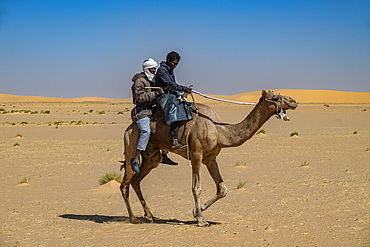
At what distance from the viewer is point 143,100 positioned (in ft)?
25.3

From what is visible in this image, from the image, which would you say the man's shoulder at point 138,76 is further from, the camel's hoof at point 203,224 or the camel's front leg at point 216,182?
the camel's hoof at point 203,224

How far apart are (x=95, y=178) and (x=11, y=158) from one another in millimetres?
6556

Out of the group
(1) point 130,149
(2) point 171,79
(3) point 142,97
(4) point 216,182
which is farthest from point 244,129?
(1) point 130,149

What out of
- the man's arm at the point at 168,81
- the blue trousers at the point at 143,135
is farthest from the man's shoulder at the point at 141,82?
the blue trousers at the point at 143,135

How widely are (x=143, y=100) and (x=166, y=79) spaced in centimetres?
64

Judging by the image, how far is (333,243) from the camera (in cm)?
672

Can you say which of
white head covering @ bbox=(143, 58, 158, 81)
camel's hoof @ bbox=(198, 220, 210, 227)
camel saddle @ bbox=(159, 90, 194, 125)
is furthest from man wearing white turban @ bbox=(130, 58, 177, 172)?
camel's hoof @ bbox=(198, 220, 210, 227)

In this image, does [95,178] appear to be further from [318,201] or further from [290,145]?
[290,145]

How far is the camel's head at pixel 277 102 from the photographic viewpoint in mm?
7051

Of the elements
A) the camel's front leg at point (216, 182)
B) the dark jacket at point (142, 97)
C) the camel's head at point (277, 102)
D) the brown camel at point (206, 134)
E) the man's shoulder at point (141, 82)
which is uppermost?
the man's shoulder at point (141, 82)

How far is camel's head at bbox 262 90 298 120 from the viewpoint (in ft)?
23.1

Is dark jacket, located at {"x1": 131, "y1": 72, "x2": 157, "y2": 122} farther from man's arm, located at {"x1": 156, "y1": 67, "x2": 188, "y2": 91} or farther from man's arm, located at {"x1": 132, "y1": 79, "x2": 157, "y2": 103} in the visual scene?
man's arm, located at {"x1": 156, "y1": 67, "x2": 188, "y2": 91}

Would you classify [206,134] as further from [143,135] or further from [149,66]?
[149,66]

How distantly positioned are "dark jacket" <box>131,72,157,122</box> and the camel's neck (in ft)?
4.87
